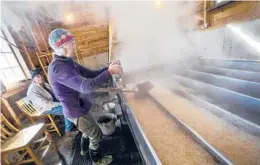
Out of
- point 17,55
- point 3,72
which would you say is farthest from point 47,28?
point 3,72

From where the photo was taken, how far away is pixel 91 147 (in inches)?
80.1

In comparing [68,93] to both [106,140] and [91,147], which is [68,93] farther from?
[106,140]

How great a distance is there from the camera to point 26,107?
2.70 m

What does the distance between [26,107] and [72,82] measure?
1.77 meters

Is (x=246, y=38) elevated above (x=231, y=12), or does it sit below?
below

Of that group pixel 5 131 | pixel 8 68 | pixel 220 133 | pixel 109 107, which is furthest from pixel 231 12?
pixel 8 68

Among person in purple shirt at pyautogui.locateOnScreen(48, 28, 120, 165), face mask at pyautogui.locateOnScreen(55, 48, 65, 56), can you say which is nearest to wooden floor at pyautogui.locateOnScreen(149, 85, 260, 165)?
person in purple shirt at pyautogui.locateOnScreen(48, 28, 120, 165)

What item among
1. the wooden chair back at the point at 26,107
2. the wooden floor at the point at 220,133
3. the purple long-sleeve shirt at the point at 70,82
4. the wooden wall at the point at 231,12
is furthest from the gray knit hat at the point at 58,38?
the wooden wall at the point at 231,12

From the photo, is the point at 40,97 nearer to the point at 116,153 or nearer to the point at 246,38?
the point at 116,153

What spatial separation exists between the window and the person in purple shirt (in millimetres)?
2102

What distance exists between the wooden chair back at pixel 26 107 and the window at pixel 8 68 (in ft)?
2.20

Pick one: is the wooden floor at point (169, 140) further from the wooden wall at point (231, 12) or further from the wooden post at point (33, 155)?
the wooden wall at point (231, 12)

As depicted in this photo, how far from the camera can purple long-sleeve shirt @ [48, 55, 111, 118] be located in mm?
1529

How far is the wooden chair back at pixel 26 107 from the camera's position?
2658 mm
